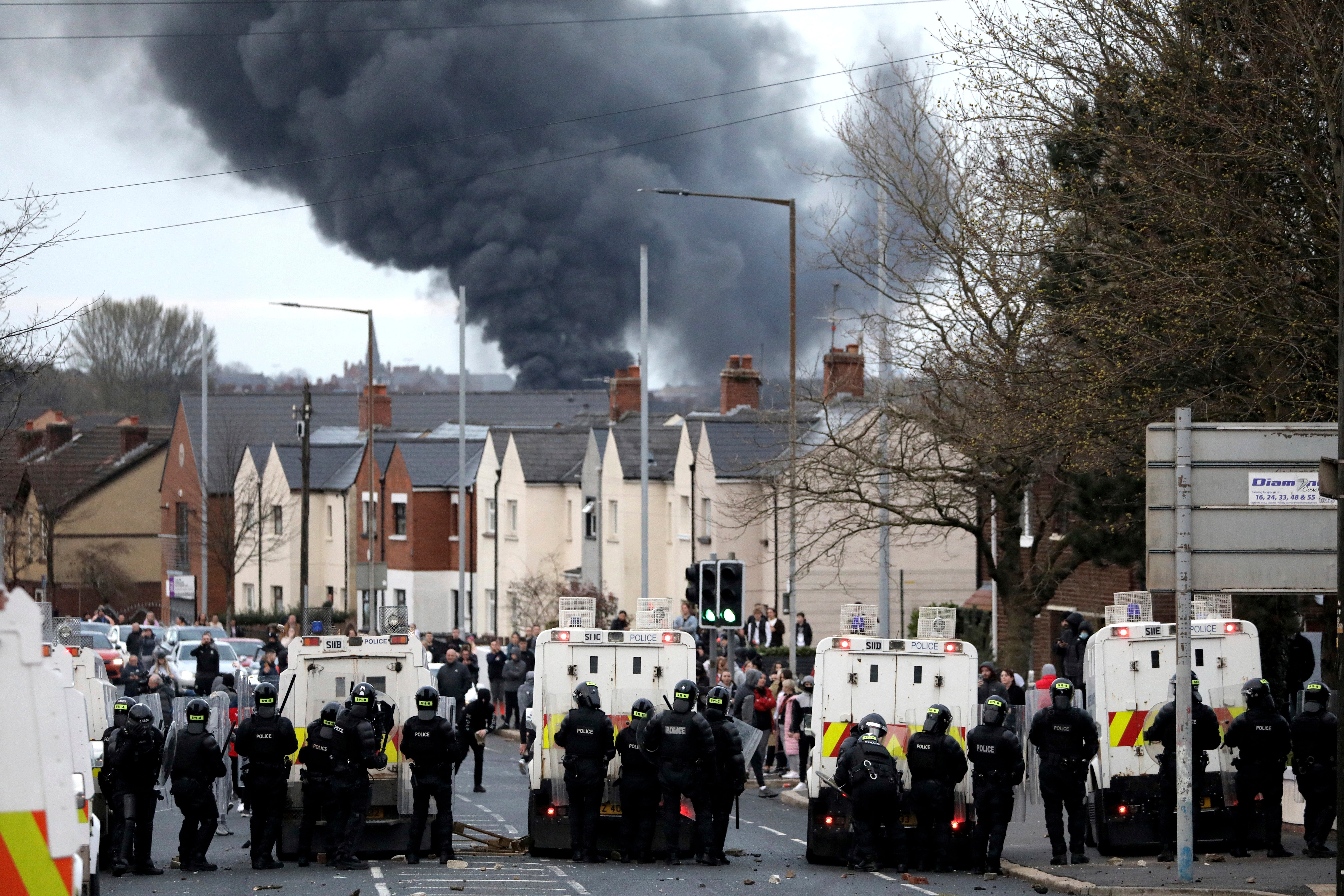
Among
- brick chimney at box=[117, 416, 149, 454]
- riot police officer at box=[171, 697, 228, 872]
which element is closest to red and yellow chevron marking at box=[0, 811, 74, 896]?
riot police officer at box=[171, 697, 228, 872]

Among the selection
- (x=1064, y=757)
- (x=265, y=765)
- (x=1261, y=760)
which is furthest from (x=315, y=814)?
(x=1261, y=760)

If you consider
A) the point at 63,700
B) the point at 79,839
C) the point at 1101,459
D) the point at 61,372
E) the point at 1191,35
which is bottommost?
the point at 79,839

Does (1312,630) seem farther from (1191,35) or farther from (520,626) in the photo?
(520,626)

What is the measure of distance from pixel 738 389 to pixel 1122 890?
36.6 metres

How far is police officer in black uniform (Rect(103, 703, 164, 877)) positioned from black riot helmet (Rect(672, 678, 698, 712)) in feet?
15.1

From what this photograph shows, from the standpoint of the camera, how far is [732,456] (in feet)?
135

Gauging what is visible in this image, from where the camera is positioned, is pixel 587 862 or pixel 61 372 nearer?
pixel 587 862

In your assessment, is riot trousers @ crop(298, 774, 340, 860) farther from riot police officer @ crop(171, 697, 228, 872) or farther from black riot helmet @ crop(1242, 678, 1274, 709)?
black riot helmet @ crop(1242, 678, 1274, 709)

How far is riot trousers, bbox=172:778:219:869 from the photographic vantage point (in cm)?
1490

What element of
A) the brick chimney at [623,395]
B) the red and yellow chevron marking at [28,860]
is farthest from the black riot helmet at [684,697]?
the brick chimney at [623,395]

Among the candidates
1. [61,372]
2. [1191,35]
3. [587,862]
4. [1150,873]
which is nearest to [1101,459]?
[1191,35]

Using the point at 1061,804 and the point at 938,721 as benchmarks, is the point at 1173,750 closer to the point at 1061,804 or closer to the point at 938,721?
the point at 1061,804

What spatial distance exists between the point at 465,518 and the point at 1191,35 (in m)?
28.5

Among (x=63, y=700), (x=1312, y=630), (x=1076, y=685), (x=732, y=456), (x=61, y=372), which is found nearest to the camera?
(x=63, y=700)
